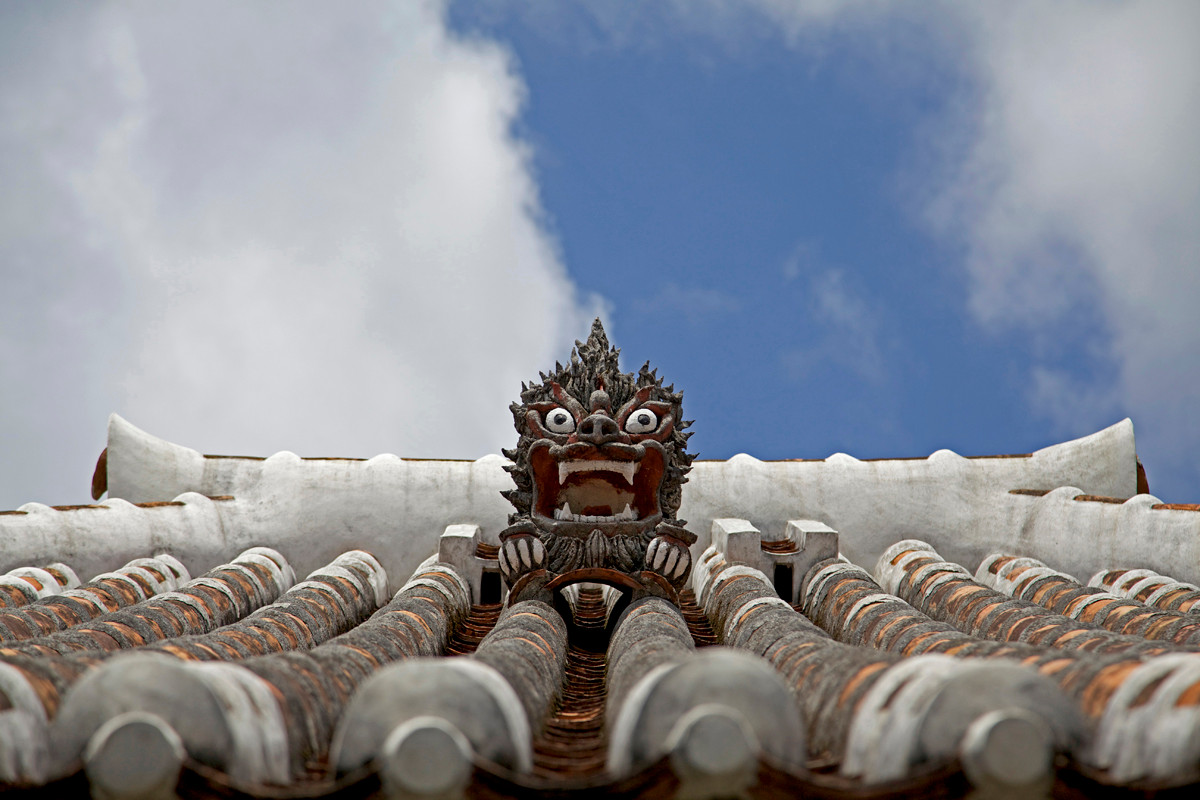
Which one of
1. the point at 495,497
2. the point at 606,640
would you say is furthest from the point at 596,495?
the point at 495,497

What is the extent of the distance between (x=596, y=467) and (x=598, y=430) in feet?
0.73

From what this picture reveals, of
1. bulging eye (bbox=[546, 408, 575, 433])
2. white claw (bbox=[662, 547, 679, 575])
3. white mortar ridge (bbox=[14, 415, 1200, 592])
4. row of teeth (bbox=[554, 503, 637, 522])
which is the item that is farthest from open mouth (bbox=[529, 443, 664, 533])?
white mortar ridge (bbox=[14, 415, 1200, 592])

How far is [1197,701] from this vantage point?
1.97 metres

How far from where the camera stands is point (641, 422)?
548cm

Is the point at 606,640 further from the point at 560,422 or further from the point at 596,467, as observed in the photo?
the point at 560,422

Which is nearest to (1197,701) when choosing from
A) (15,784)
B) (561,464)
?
(15,784)

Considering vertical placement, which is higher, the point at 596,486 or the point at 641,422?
the point at 641,422

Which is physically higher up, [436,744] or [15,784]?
[436,744]

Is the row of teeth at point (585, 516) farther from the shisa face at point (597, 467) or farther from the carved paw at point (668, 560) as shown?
the carved paw at point (668, 560)

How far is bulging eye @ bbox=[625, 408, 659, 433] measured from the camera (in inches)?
215

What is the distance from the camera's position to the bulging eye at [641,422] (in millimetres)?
5465

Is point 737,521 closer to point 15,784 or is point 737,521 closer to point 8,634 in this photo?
point 8,634

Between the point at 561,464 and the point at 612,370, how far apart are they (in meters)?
0.85

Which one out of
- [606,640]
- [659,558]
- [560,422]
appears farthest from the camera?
[560,422]
